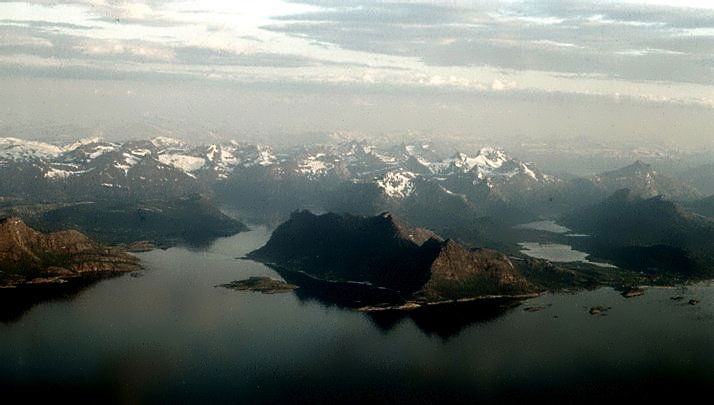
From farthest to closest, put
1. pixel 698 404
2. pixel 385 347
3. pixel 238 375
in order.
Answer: pixel 385 347, pixel 238 375, pixel 698 404

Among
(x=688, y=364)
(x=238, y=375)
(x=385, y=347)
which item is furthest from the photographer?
(x=385, y=347)

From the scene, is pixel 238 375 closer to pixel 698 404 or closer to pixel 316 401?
pixel 316 401

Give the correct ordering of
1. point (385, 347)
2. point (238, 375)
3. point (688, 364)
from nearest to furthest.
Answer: point (238, 375), point (688, 364), point (385, 347)

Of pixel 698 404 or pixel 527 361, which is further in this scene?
pixel 527 361

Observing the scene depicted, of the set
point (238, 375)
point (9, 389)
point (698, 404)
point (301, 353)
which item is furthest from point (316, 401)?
point (698, 404)

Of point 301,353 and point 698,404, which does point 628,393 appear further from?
Answer: point 301,353

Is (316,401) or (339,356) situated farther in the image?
(339,356)

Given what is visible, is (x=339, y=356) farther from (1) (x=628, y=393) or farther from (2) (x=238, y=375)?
(1) (x=628, y=393)

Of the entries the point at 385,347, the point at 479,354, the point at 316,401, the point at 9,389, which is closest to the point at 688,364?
the point at 479,354
